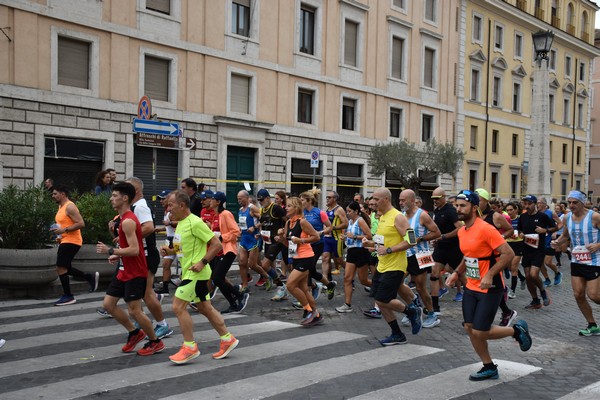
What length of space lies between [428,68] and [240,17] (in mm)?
13619

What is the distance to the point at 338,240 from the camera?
12.9 metres

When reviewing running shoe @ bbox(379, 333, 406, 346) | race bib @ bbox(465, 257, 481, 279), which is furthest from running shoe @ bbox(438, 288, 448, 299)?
race bib @ bbox(465, 257, 481, 279)

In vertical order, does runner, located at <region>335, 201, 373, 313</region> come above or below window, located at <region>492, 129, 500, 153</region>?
below

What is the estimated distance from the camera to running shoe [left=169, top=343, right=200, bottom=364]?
6.40 m

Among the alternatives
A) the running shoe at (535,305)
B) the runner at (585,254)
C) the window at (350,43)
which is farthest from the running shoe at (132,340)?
the window at (350,43)

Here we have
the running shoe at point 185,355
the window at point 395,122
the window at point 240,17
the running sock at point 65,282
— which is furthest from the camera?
the window at point 395,122

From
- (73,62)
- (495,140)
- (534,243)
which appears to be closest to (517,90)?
(495,140)

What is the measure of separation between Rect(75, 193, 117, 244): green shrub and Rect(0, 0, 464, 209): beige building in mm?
2842

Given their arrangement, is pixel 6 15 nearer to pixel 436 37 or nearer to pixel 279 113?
pixel 279 113

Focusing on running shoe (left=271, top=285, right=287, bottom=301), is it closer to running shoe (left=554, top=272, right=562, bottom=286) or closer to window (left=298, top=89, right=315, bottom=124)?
running shoe (left=554, top=272, right=562, bottom=286)

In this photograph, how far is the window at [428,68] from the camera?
3509 cm

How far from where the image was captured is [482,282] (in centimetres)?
596

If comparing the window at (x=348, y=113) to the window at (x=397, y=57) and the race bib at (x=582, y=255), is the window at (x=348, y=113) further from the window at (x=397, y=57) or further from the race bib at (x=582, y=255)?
the race bib at (x=582, y=255)

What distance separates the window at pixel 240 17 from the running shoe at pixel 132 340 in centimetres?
1968
